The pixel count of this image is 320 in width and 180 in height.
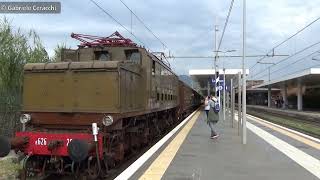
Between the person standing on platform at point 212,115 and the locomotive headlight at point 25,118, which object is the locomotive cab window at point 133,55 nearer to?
the locomotive headlight at point 25,118

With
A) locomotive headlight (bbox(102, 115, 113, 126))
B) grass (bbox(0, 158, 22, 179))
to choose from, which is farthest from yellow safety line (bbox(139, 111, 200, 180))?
grass (bbox(0, 158, 22, 179))

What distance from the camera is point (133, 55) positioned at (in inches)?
629

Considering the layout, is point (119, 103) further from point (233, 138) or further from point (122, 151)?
point (233, 138)

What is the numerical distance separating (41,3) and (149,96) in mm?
5918

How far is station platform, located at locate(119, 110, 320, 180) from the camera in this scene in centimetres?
1102

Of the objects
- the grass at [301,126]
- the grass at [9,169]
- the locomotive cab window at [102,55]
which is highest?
the locomotive cab window at [102,55]

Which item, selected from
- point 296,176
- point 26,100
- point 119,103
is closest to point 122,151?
point 119,103

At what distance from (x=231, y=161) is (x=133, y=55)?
4654mm

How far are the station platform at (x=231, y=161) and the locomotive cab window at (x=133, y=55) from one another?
8.56 ft

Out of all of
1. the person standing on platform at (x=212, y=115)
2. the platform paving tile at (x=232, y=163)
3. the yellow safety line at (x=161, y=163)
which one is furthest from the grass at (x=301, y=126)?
the yellow safety line at (x=161, y=163)

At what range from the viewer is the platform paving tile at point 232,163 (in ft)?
36.0

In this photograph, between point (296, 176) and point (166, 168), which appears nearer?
point (296, 176)

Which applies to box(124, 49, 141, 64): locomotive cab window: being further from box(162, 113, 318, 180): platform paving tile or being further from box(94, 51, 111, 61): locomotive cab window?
box(162, 113, 318, 180): platform paving tile

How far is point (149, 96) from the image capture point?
56.5 ft
